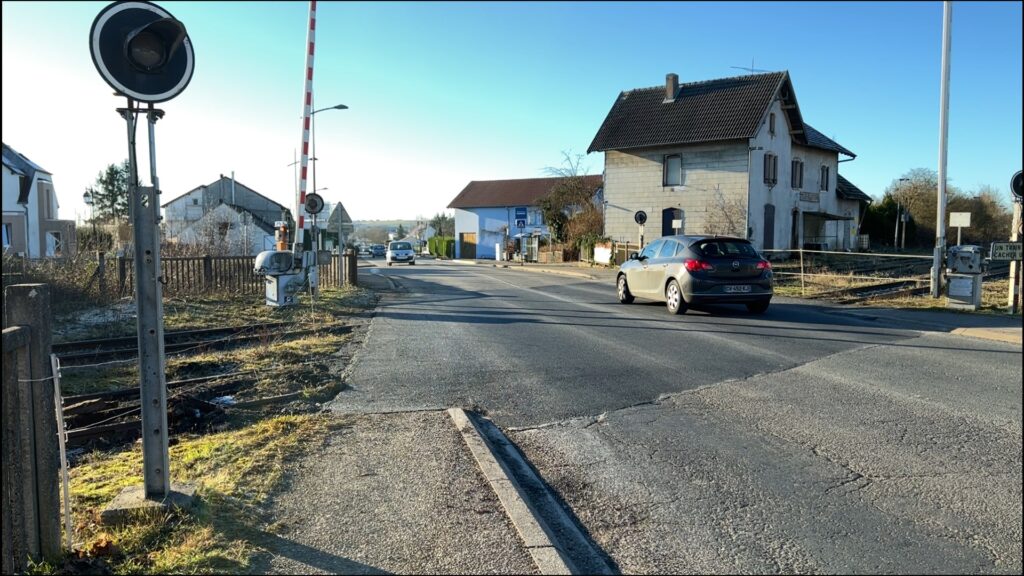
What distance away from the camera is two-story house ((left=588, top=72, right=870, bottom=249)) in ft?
108

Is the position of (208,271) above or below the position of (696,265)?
below

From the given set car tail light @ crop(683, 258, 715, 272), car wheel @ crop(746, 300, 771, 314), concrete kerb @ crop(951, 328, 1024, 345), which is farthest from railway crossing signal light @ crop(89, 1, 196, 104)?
car wheel @ crop(746, 300, 771, 314)

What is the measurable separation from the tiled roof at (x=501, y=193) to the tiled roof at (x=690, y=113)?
1194 inches

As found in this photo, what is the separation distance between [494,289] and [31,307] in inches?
711

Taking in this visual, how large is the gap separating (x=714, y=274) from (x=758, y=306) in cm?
138

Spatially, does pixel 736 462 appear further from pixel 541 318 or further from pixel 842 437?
pixel 541 318

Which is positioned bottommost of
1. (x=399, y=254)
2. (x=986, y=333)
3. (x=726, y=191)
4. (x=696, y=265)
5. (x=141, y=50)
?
(x=986, y=333)

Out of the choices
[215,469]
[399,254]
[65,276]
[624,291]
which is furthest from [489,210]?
[215,469]

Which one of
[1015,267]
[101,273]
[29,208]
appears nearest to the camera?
[1015,267]

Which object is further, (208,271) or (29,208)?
(29,208)

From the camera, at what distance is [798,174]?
3791 centimetres

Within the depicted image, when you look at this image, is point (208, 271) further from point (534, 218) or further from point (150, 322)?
point (534, 218)

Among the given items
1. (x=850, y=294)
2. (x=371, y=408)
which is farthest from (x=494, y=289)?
(x=371, y=408)

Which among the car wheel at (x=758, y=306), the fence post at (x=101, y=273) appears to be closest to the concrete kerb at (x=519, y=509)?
the car wheel at (x=758, y=306)
